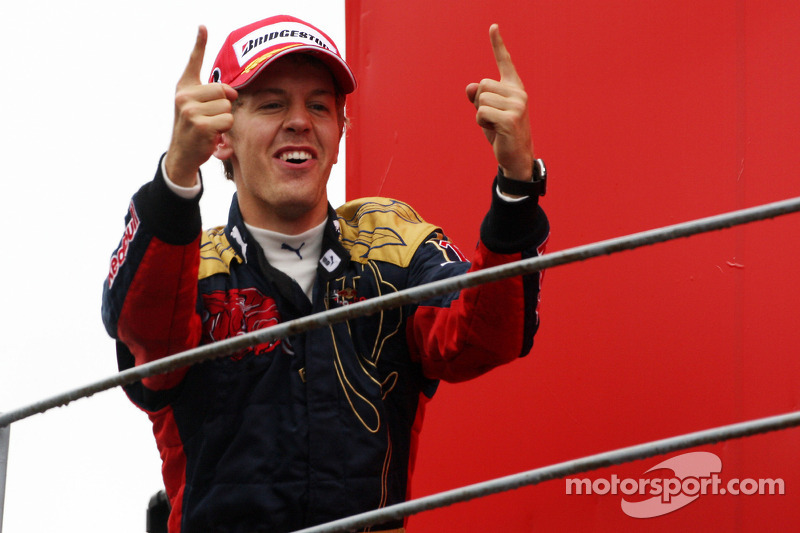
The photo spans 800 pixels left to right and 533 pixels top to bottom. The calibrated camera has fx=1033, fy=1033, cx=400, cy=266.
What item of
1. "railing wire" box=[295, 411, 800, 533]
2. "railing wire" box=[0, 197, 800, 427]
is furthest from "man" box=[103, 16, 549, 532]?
"railing wire" box=[295, 411, 800, 533]

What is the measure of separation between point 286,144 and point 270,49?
0.13m

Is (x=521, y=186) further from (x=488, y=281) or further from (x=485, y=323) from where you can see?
(x=488, y=281)

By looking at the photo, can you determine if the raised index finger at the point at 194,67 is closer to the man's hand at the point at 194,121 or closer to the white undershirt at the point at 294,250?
the man's hand at the point at 194,121

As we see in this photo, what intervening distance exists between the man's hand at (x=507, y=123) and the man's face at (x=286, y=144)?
0.92 ft

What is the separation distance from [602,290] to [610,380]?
147 mm

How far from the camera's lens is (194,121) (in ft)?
3.57

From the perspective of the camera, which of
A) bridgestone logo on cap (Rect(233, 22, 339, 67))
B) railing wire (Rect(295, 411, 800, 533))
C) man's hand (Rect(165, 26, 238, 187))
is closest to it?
railing wire (Rect(295, 411, 800, 533))

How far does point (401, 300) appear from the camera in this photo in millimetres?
855

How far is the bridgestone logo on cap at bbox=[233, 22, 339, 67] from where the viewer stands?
4.49 feet

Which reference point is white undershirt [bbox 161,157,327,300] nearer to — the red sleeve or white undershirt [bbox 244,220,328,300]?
white undershirt [bbox 244,220,328,300]

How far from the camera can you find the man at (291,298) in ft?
3.72

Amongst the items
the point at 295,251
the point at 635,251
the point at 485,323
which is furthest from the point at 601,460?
the point at 635,251

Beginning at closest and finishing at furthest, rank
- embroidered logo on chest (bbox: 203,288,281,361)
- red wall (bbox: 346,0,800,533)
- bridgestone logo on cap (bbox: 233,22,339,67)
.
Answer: embroidered logo on chest (bbox: 203,288,281,361)
bridgestone logo on cap (bbox: 233,22,339,67)
red wall (bbox: 346,0,800,533)

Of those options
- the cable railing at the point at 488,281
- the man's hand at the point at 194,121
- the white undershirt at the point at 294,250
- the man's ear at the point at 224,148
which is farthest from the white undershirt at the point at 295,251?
the cable railing at the point at 488,281
